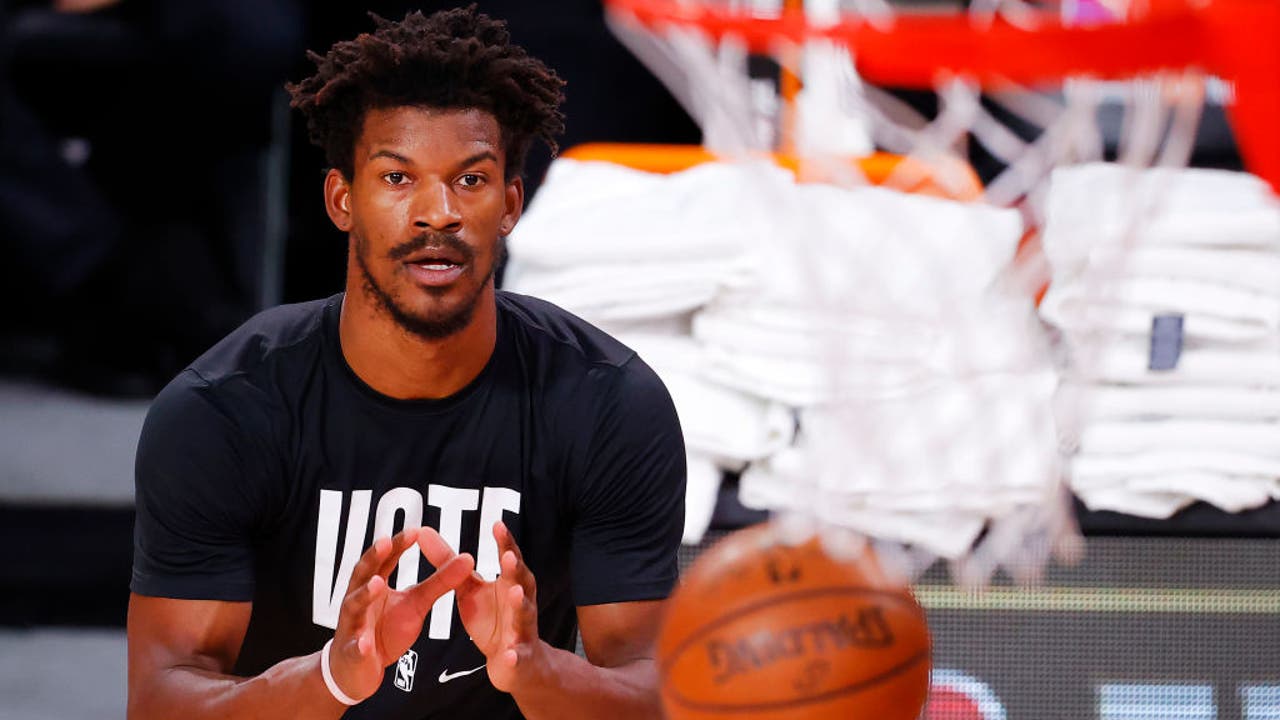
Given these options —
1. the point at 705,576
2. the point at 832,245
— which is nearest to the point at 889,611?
the point at 705,576

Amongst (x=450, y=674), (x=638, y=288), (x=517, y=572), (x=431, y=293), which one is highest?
(x=431, y=293)

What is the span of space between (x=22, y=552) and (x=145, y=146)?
3.06ft

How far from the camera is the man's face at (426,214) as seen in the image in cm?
175

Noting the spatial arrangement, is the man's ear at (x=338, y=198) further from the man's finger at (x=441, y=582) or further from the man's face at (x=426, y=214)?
the man's finger at (x=441, y=582)

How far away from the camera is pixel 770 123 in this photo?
236 centimetres

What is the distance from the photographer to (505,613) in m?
1.59

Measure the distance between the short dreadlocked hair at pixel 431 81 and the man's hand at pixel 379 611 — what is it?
1.59ft

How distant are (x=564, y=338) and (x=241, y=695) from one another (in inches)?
22.3

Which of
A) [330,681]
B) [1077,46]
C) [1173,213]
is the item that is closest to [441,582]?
[330,681]

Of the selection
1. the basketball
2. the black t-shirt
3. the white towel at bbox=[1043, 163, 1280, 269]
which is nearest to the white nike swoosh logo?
the black t-shirt

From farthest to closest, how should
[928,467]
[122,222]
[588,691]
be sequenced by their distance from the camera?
[122,222] < [928,467] < [588,691]

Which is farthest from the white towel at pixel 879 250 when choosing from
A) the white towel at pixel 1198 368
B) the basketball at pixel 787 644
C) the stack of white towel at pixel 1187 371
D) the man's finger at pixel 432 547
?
the man's finger at pixel 432 547

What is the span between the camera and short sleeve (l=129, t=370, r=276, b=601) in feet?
5.73

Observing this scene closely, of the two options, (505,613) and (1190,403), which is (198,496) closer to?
(505,613)
